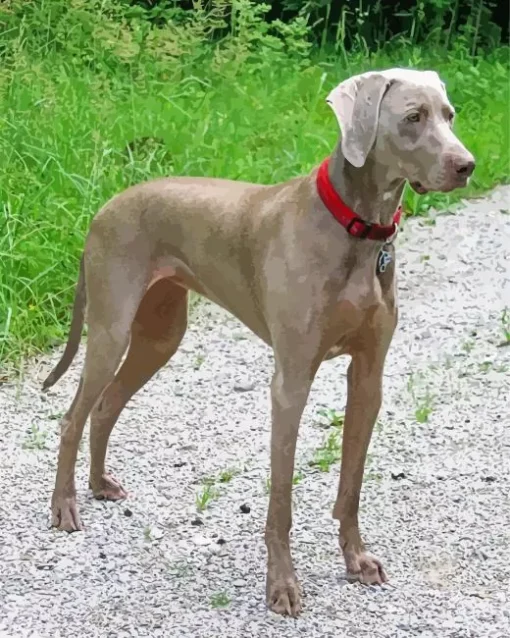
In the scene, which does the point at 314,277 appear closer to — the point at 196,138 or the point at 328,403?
the point at 328,403

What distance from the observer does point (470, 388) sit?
5141mm

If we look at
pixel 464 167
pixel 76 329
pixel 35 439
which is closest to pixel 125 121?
pixel 35 439

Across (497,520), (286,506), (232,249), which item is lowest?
(497,520)

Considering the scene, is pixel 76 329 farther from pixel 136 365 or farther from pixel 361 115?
pixel 361 115

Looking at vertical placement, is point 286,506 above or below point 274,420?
below

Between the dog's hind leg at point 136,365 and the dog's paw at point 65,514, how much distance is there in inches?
7.7

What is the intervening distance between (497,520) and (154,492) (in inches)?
49.0

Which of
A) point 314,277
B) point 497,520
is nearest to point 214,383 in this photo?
point 497,520

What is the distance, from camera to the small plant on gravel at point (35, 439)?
461cm

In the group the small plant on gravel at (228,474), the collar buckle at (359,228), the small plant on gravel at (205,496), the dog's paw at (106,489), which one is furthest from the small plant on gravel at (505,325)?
the collar buckle at (359,228)

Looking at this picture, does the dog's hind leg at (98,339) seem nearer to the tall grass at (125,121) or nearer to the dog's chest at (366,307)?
the dog's chest at (366,307)

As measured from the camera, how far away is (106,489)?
4.19 metres

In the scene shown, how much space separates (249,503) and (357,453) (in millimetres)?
702

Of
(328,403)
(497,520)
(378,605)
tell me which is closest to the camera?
(378,605)
